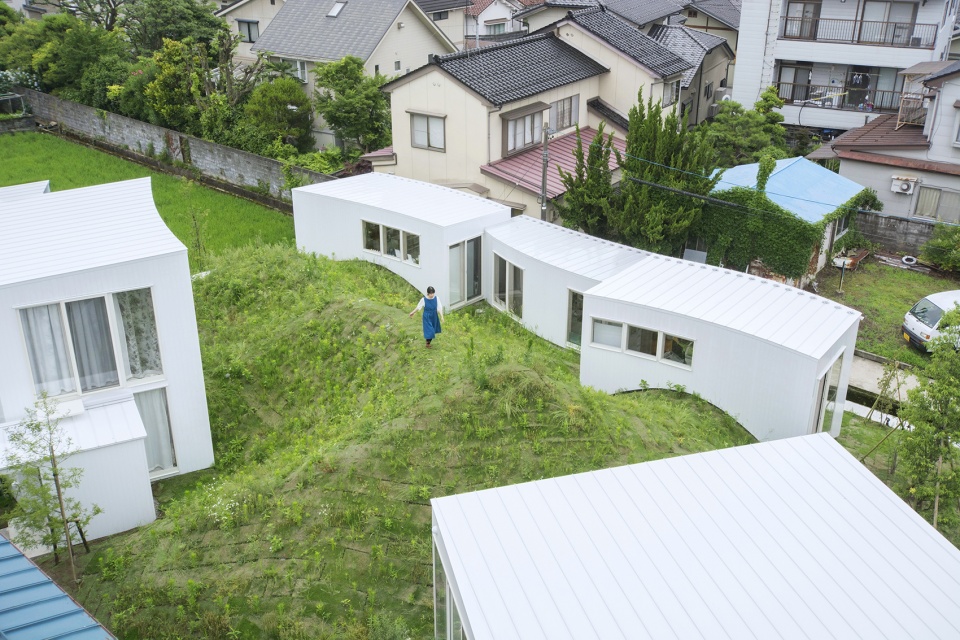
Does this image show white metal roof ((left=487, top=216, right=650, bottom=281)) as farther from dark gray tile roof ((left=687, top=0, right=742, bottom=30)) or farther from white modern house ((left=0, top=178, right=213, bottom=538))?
dark gray tile roof ((left=687, top=0, right=742, bottom=30))

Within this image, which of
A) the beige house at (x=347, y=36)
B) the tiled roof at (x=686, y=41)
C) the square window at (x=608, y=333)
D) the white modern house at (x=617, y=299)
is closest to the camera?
the white modern house at (x=617, y=299)

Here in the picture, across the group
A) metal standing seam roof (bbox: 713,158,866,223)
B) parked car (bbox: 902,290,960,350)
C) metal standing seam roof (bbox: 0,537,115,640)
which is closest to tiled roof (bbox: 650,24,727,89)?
metal standing seam roof (bbox: 713,158,866,223)

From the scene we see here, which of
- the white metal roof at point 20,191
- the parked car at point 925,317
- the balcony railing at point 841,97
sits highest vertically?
the white metal roof at point 20,191

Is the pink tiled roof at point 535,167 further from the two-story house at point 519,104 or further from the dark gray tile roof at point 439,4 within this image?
the dark gray tile roof at point 439,4

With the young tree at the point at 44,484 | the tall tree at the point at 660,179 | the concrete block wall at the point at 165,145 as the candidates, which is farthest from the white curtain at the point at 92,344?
the concrete block wall at the point at 165,145

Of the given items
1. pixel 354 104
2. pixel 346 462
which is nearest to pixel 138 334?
pixel 346 462
